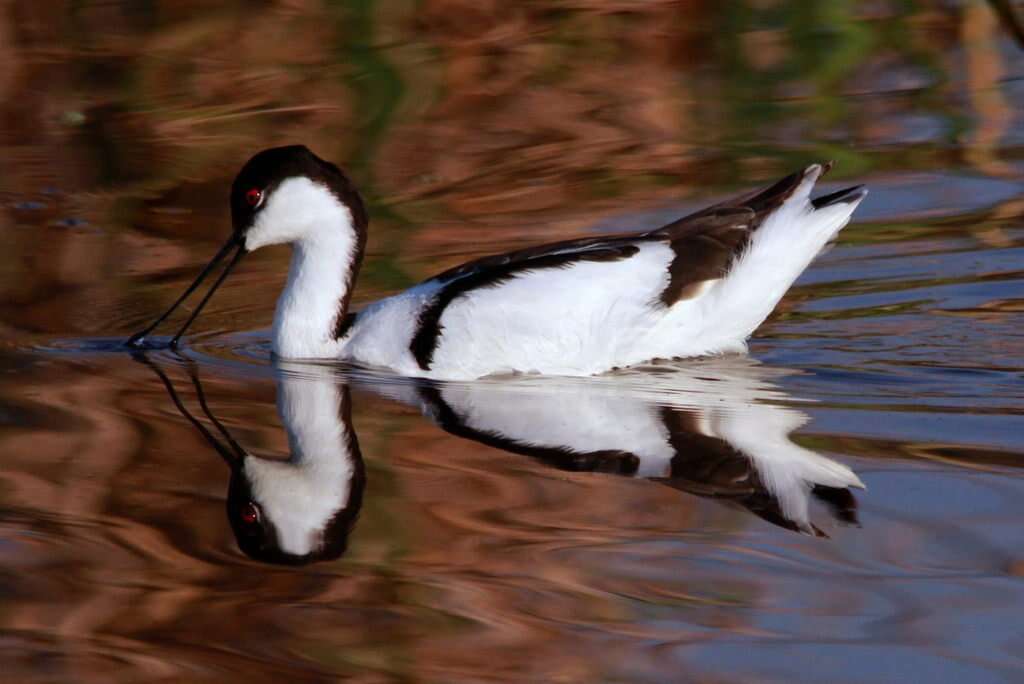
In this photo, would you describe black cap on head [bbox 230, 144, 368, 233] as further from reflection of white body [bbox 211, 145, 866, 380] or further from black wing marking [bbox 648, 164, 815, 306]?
black wing marking [bbox 648, 164, 815, 306]

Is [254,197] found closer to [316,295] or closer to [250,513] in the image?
[316,295]

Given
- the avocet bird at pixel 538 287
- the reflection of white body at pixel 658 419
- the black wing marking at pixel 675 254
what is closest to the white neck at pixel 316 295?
the avocet bird at pixel 538 287

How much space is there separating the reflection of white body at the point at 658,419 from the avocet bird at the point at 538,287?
0.13 meters

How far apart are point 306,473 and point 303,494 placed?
0.53 feet

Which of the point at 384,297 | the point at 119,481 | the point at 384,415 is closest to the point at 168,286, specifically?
the point at 384,297

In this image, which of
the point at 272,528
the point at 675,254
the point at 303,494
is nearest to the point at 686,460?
the point at 303,494

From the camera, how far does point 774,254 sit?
6.92 meters

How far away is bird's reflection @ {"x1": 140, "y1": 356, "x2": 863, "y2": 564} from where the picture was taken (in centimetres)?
502

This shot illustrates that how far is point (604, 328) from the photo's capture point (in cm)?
671

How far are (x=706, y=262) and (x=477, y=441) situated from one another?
5.17 ft

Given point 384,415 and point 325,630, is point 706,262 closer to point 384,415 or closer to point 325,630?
point 384,415

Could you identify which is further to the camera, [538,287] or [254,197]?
[254,197]

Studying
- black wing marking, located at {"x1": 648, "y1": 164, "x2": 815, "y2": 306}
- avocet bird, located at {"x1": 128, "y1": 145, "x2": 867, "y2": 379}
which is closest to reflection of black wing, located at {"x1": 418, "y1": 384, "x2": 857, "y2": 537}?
avocet bird, located at {"x1": 128, "y1": 145, "x2": 867, "y2": 379}

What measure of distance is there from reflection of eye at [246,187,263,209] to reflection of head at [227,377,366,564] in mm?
1130
